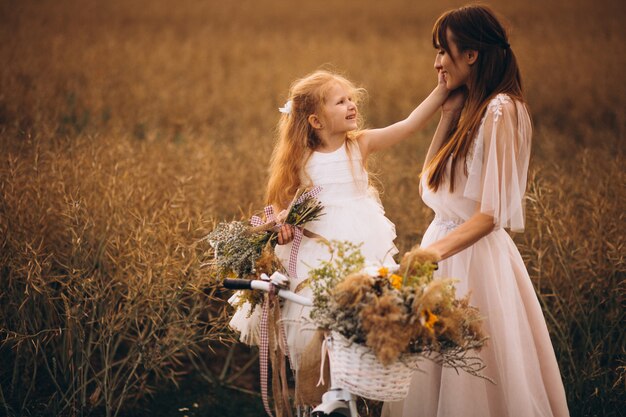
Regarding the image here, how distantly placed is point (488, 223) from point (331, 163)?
2.87 feet

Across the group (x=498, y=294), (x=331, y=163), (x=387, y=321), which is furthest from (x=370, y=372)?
(x=331, y=163)

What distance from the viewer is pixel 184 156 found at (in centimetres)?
729

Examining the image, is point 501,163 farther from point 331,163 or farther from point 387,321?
point 387,321

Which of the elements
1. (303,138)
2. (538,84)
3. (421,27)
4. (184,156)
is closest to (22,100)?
(184,156)

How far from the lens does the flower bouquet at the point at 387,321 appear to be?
243 cm

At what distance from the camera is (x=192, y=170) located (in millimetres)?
6363

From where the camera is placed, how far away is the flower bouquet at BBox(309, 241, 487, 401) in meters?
2.43

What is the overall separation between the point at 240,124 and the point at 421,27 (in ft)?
39.6

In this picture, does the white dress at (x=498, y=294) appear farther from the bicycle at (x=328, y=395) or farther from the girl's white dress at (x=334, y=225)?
the bicycle at (x=328, y=395)

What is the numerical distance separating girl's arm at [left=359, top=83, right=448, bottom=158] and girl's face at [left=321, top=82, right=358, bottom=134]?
13 centimetres

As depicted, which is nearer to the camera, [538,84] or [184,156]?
[184,156]

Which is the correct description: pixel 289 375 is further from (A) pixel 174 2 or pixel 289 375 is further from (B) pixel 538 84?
(A) pixel 174 2

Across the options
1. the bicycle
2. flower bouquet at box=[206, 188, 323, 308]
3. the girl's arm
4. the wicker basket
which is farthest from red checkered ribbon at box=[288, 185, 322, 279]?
the wicker basket

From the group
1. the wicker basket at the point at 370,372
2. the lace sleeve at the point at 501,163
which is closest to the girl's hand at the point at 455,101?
the lace sleeve at the point at 501,163
